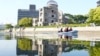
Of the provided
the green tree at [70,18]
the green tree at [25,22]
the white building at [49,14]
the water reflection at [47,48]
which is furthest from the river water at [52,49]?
the green tree at [25,22]

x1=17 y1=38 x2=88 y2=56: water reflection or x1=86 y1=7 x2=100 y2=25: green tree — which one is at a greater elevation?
x1=86 y1=7 x2=100 y2=25: green tree

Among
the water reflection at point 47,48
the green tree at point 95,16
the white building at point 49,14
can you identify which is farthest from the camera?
the white building at point 49,14

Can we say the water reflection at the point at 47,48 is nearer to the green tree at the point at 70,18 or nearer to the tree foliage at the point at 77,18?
the green tree at the point at 70,18

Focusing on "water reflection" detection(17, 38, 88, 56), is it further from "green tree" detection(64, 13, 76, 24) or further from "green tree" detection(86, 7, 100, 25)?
"green tree" detection(64, 13, 76, 24)

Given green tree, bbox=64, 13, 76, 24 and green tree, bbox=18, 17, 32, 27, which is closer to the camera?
green tree, bbox=64, 13, 76, 24

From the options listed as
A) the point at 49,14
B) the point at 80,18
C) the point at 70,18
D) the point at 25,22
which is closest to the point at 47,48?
the point at 80,18

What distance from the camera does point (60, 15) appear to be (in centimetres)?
11012

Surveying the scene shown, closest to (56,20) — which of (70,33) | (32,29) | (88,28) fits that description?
(32,29)

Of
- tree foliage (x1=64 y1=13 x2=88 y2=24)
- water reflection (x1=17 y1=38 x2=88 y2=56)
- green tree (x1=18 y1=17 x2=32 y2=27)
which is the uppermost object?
tree foliage (x1=64 y1=13 x2=88 y2=24)

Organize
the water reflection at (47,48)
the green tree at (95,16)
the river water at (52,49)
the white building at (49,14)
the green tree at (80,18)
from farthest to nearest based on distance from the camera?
the white building at (49,14) < the green tree at (80,18) < the green tree at (95,16) < the water reflection at (47,48) < the river water at (52,49)

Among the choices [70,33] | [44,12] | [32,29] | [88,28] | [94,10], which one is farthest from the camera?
[44,12]

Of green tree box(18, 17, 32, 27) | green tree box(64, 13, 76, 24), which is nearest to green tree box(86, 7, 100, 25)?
green tree box(64, 13, 76, 24)

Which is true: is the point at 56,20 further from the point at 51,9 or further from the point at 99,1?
the point at 99,1

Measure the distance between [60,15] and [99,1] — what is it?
16.9m
